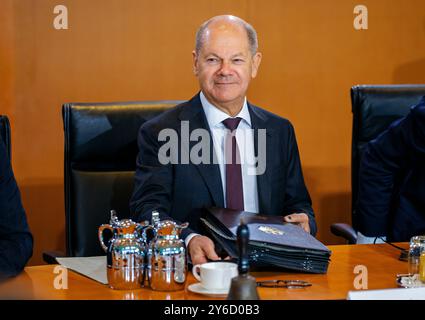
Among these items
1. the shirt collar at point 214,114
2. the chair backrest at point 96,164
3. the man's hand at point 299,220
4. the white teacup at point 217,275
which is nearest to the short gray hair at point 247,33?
the shirt collar at point 214,114

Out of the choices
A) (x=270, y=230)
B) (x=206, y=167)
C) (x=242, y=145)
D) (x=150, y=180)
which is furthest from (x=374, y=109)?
(x=270, y=230)

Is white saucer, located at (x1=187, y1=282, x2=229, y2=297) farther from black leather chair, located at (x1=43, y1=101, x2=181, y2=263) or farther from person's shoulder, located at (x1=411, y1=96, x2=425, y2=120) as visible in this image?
person's shoulder, located at (x1=411, y1=96, x2=425, y2=120)

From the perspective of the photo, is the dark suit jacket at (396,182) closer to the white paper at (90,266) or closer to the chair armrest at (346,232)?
the chair armrest at (346,232)

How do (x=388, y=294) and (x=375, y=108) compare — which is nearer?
(x=388, y=294)

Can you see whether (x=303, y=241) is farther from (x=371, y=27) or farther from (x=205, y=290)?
(x=371, y=27)

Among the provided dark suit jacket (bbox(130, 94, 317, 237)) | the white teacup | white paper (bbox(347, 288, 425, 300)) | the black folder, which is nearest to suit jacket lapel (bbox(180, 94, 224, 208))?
dark suit jacket (bbox(130, 94, 317, 237))

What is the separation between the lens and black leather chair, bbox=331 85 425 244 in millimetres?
2777

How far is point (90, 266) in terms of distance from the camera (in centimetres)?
191

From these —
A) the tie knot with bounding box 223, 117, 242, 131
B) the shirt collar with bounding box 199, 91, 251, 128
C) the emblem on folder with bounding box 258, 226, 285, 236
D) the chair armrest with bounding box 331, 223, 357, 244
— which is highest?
the shirt collar with bounding box 199, 91, 251, 128

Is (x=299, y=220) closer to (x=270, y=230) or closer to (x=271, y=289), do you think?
(x=270, y=230)

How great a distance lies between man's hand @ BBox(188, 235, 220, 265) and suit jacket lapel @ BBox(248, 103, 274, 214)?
0.55 meters

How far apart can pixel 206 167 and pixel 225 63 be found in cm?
35

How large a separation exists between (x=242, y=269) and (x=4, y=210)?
32.4 inches

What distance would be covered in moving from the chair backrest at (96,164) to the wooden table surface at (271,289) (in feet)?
1.86
